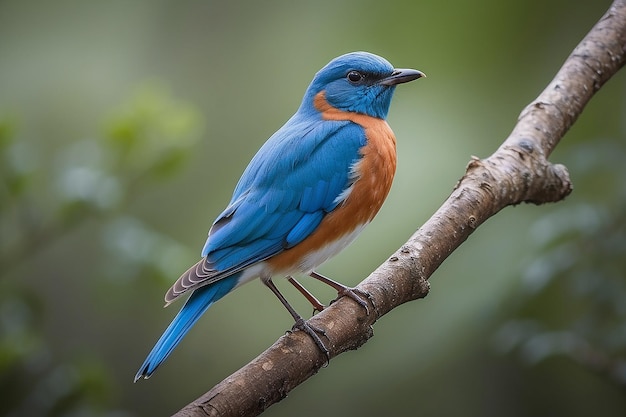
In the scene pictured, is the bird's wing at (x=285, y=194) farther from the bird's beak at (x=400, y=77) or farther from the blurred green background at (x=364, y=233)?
the blurred green background at (x=364, y=233)

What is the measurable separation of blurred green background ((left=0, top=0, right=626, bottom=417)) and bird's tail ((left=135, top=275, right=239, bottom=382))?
503 millimetres

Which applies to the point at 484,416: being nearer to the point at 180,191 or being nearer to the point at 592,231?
the point at 592,231

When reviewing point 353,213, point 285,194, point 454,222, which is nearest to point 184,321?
point 285,194

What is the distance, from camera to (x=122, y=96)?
18.4 feet

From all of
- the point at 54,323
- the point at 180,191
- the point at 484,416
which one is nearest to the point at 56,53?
the point at 180,191

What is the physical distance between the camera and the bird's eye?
11.8ft

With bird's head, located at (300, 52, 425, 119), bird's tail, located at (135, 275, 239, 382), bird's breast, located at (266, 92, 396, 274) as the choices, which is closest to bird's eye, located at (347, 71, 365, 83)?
bird's head, located at (300, 52, 425, 119)

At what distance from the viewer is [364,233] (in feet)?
17.1

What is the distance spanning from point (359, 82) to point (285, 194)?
66 cm

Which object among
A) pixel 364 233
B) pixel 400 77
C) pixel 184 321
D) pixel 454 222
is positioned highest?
pixel 400 77

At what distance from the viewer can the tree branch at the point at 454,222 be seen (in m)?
2.49

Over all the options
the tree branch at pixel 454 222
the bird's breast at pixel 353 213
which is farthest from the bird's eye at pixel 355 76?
the tree branch at pixel 454 222

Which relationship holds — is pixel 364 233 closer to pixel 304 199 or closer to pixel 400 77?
pixel 400 77

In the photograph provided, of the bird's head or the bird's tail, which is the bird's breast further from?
the bird's tail
